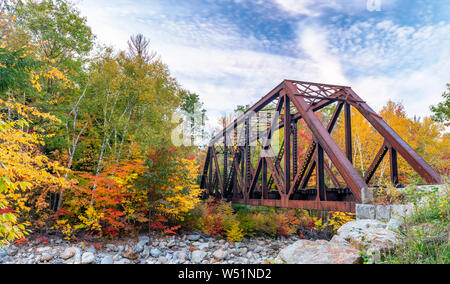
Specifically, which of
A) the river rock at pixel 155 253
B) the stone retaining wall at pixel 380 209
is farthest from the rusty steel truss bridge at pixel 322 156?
the river rock at pixel 155 253

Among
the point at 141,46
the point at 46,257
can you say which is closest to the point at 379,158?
the point at 46,257

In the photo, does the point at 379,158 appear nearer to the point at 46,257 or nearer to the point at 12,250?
the point at 46,257

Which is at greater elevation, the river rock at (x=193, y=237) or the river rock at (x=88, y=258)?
the river rock at (x=88, y=258)

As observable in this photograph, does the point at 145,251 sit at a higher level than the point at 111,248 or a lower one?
lower

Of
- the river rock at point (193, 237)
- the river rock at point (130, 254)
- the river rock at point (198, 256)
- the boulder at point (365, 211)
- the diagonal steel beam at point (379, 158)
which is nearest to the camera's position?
the boulder at point (365, 211)

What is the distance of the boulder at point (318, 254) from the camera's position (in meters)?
3.91

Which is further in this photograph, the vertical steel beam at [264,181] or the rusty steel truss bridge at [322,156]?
the vertical steel beam at [264,181]

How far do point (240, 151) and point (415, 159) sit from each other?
373 inches

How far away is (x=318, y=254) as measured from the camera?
4254mm

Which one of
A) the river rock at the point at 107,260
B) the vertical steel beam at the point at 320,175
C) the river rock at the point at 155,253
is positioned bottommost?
the river rock at the point at 155,253

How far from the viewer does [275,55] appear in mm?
14422

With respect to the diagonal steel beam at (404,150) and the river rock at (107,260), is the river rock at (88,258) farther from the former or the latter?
the diagonal steel beam at (404,150)
